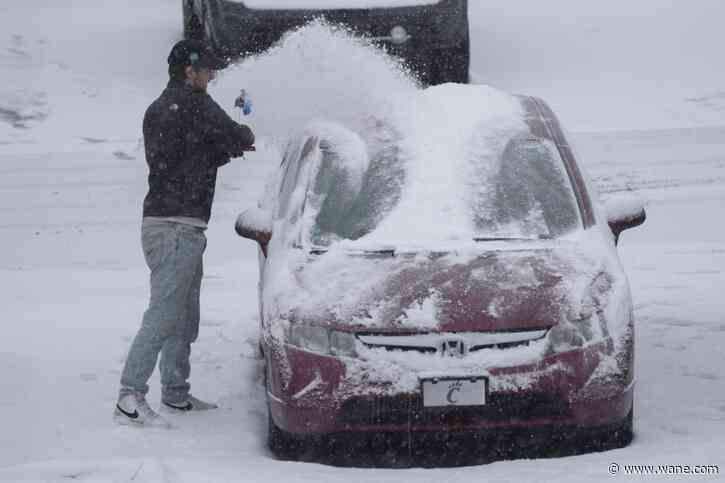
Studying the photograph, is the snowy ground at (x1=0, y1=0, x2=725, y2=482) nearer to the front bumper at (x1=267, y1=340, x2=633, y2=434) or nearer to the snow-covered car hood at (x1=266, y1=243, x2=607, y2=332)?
the front bumper at (x1=267, y1=340, x2=633, y2=434)

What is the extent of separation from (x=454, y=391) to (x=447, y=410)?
9 centimetres

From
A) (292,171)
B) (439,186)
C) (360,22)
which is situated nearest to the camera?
(439,186)

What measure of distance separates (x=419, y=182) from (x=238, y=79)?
18.7 ft

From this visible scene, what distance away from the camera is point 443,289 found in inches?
202

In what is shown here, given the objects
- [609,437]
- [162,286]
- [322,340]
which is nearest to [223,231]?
[162,286]

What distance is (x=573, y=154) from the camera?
20.1 feet

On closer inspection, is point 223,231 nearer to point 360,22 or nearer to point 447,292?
point 360,22

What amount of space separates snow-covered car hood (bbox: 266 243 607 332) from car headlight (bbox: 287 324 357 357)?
0.11 ft

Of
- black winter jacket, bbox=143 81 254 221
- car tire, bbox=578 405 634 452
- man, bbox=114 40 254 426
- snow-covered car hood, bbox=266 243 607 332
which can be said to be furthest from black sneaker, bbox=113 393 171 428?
car tire, bbox=578 405 634 452

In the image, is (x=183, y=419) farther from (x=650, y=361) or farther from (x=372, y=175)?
(x=650, y=361)

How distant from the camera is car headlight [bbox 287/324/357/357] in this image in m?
4.97

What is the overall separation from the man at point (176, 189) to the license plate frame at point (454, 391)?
1454mm

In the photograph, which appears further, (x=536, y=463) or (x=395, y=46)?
(x=395, y=46)

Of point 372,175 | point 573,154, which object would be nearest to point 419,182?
point 372,175
